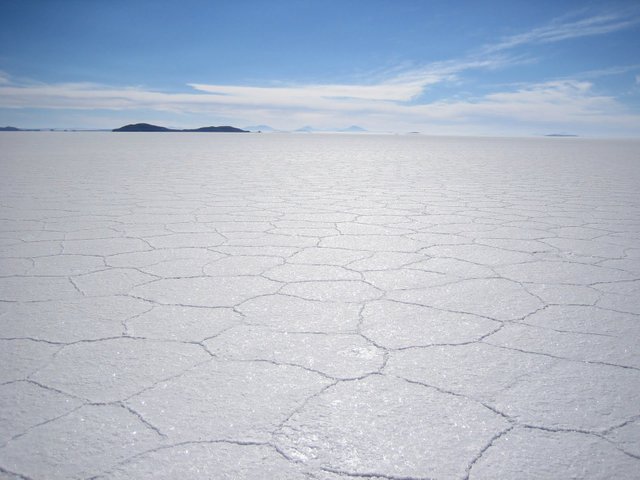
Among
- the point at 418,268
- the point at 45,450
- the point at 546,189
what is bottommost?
the point at 45,450

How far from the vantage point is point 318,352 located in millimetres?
1257

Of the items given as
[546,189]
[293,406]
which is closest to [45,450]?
[293,406]

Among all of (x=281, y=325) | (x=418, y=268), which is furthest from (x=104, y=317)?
(x=418, y=268)

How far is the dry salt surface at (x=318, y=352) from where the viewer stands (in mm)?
868

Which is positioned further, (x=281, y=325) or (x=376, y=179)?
(x=376, y=179)

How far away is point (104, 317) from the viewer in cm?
148

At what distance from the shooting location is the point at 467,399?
3.40ft

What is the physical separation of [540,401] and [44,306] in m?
1.66

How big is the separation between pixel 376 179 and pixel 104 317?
16.3ft

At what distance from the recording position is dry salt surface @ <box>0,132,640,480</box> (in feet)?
2.85

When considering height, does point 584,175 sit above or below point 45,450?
above

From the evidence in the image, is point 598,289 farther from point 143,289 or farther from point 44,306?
point 44,306

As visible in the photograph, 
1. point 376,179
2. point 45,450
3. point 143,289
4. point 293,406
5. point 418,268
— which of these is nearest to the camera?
point 45,450

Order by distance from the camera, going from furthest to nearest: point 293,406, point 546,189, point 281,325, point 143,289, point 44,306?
point 546,189, point 143,289, point 44,306, point 281,325, point 293,406
